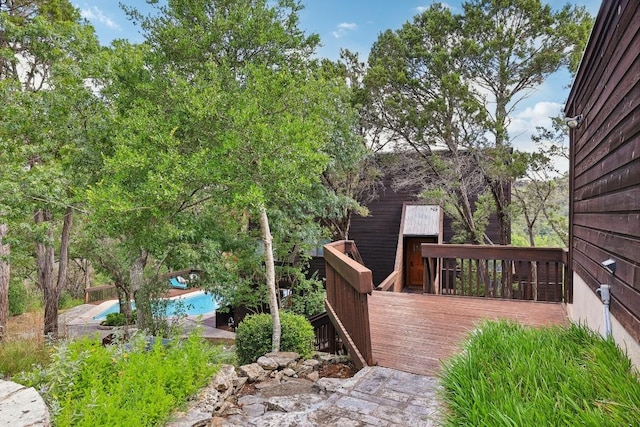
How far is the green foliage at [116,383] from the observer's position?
84.8 inches

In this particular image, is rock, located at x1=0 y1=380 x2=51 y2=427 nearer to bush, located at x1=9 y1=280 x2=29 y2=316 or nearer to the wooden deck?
the wooden deck

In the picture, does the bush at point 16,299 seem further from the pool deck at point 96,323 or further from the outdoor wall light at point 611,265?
the outdoor wall light at point 611,265

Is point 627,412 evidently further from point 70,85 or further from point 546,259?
point 70,85

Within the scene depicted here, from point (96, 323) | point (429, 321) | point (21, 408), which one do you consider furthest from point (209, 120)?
point (96, 323)

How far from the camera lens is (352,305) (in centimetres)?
357

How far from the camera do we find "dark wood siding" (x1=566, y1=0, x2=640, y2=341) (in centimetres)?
195

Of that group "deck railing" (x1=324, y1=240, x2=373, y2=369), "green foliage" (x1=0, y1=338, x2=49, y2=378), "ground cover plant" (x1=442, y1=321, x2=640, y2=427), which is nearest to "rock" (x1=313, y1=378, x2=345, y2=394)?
"deck railing" (x1=324, y1=240, x2=373, y2=369)

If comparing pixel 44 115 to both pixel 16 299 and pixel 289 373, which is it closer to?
pixel 289 373

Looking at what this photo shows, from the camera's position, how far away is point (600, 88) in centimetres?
271

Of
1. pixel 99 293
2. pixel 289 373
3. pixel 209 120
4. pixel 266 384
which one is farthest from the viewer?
pixel 99 293

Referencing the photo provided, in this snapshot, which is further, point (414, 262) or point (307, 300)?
point (414, 262)

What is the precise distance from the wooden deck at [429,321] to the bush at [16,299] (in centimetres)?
1266

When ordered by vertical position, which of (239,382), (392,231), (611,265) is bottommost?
(239,382)

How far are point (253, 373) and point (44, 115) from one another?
244 inches
